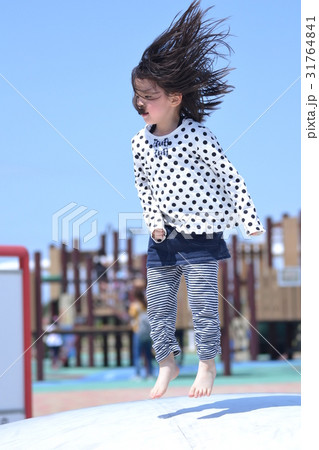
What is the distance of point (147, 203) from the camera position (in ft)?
10.3

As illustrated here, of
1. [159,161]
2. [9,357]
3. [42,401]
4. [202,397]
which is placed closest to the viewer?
[159,161]

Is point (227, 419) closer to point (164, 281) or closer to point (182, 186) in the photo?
point (164, 281)

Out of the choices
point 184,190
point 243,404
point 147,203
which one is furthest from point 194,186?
point 243,404

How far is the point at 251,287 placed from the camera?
12719 millimetres

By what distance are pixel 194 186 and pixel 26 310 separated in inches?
81.1

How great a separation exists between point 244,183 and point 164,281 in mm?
522

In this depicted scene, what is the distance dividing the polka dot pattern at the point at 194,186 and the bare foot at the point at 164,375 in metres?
0.58

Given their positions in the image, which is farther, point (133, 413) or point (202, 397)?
point (202, 397)

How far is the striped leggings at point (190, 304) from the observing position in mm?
3041

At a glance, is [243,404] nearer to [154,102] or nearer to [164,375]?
[164,375]

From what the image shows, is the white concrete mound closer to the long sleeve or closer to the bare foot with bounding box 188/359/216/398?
the bare foot with bounding box 188/359/216/398

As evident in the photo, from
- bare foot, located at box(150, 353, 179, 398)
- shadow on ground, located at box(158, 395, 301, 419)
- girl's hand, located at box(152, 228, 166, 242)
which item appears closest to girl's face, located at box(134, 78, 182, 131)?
girl's hand, located at box(152, 228, 166, 242)

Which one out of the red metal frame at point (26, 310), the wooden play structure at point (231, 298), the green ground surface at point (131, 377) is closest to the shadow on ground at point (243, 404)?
the red metal frame at point (26, 310)

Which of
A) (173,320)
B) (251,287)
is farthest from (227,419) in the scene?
(251,287)
